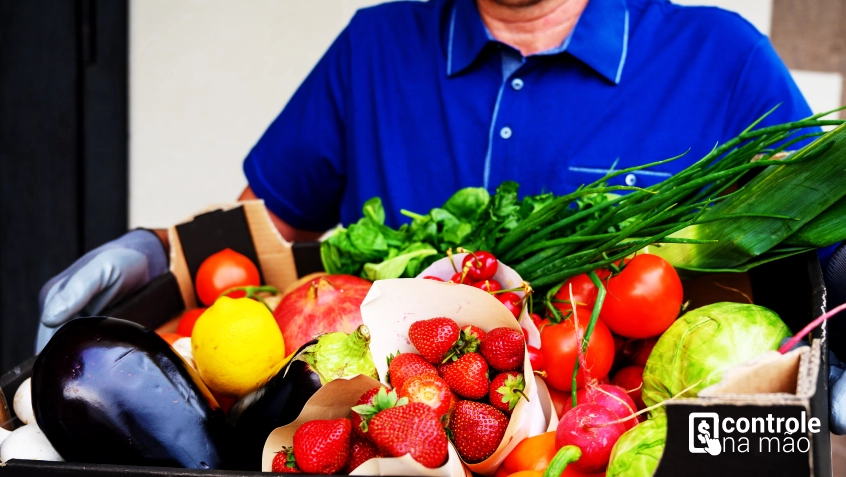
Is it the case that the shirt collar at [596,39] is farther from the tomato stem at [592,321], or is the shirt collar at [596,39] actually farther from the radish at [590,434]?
the radish at [590,434]

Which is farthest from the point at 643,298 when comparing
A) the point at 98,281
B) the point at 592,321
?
the point at 98,281

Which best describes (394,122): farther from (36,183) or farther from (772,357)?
(36,183)

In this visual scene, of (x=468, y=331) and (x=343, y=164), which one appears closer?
(x=468, y=331)

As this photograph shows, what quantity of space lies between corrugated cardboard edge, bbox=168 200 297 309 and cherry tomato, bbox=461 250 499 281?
21.1 inches

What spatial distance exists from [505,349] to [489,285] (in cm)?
17

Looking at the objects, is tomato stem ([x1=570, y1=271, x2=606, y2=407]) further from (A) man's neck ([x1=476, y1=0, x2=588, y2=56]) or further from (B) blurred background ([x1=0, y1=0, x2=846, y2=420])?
(B) blurred background ([x1=0, y1=0, x2=846, y2=420])

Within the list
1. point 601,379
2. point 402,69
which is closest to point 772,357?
point 601,379

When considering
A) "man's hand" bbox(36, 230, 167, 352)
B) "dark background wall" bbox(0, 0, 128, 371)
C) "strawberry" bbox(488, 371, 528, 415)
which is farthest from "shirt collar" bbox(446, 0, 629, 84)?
"dark background wall" bbox(0, 0, 128, 371)

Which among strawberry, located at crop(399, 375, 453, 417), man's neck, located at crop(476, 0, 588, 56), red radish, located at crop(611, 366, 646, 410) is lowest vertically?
red radish, located at crop(611, 366, 646, 410)

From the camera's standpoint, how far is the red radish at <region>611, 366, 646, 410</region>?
89 centimetres

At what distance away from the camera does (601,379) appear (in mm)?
896

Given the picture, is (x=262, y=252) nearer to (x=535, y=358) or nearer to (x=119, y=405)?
(x=119, y=405)

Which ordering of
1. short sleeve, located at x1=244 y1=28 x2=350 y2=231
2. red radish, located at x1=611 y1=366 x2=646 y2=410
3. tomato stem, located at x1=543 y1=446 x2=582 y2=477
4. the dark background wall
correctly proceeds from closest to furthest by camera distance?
1. tomato stem, located at x1=543 y1=446 x2=582 y2=477
2. red radish, located at x1=611 y1=366 x2=646 y2=410
3. short sleeve, located at x1=244 y1=28 x2=350 y2=231
4. the dark background wall

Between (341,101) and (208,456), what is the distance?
1.12 metres
